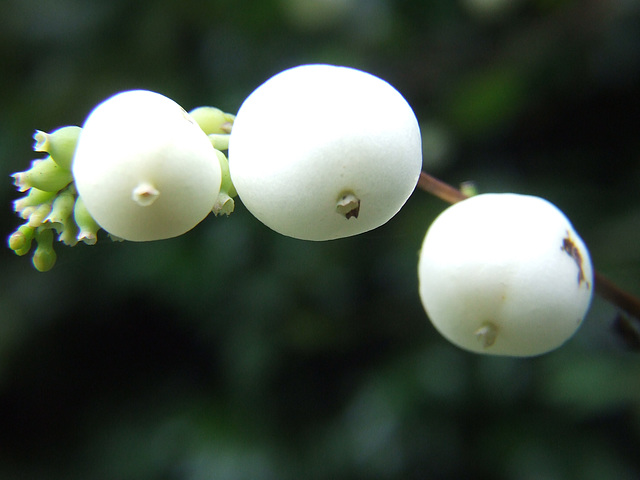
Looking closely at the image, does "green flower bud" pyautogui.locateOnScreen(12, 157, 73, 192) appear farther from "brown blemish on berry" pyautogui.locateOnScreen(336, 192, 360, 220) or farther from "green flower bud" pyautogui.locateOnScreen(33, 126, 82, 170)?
"brown blemish on berry" pyautogui.locateOnScreen(336, 192, 360, 220)

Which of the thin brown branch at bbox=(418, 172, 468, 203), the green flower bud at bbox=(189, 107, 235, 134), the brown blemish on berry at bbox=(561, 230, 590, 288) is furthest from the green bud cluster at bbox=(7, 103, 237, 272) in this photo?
the brown blemish on berry at bbox=(561, 230, 590, 288)

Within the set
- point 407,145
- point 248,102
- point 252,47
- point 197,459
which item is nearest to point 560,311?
point 407,145

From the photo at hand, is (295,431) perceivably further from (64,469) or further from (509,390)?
(64,469)

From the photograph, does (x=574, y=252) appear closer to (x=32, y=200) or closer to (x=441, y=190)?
(x=441, y=190)

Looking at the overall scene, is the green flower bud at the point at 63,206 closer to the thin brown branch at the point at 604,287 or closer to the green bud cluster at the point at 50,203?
the green bud cluster at the point at 50,203

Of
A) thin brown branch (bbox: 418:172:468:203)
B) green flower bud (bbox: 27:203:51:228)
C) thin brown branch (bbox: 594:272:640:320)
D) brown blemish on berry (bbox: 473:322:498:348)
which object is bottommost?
A: thin brown branch (bbox: 594:272:640:320)

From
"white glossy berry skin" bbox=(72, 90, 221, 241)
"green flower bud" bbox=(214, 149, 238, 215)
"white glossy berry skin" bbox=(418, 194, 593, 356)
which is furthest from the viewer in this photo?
"white glossy berry skin" bbox=(418, 194, 593, 356)

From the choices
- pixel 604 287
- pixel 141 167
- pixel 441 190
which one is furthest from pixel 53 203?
pixel 604 287
